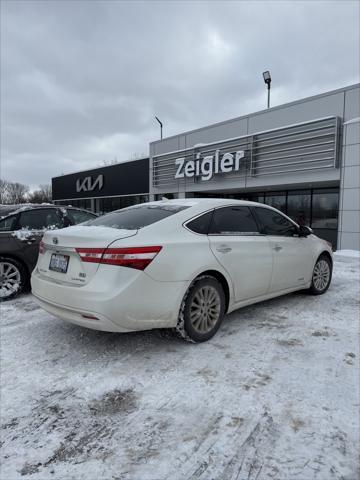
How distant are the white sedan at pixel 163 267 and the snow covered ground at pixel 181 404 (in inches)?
15.3

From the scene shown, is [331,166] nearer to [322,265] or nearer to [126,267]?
[322,265]

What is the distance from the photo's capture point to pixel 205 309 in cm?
353

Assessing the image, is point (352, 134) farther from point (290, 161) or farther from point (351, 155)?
point (290, 161)

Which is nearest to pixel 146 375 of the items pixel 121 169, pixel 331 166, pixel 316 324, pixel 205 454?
pixel 205 454

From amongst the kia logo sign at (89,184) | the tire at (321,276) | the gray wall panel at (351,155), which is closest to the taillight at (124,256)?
the tire at (321,276)

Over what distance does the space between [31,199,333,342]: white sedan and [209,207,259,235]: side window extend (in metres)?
0.01

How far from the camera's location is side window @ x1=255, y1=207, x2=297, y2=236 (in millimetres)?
4551

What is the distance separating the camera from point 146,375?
2.89 m

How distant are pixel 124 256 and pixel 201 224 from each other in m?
1.07

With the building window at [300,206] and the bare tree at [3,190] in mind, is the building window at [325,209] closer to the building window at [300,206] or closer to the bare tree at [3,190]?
the building window at [300,206]

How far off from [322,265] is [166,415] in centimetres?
411

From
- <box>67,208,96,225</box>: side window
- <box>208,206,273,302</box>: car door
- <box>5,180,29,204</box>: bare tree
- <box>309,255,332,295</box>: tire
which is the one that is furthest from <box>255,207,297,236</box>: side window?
<box>5,180,29,204</box>: bare tree

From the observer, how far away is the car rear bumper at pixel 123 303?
2.95m

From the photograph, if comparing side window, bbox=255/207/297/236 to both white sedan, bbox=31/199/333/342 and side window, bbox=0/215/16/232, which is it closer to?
white sedan, bbox=31/199/333/342
